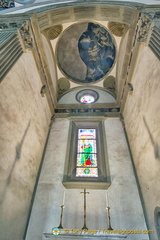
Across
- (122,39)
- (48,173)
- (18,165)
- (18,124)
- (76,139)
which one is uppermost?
(122,39)

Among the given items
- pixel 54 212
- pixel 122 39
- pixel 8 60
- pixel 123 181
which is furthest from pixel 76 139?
pixel 122 39

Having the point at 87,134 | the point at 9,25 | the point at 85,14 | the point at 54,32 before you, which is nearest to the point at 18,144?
the point at 87,134

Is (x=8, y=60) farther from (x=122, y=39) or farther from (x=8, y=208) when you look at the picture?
(x=122, y=39)

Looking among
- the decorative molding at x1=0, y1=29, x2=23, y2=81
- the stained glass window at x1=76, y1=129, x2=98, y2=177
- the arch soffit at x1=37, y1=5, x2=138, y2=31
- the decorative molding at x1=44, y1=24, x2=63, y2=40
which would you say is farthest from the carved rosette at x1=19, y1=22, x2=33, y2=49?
the stained glass window at x1=76, y1=129, x2=98, y2=177

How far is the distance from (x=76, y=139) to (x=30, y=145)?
2.56 metres

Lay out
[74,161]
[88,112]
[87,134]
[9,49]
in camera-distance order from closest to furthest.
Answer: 1. [9,49]
2. [74,161]
3. [87,134]
4. [88,112]

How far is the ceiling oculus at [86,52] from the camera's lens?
354 inches

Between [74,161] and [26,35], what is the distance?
5.32 metres

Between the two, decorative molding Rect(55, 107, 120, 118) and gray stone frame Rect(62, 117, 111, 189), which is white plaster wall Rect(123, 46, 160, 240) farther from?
decorative molding Rect(55, 107, 120, 118)

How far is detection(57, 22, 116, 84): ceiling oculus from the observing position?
8984 millimetres

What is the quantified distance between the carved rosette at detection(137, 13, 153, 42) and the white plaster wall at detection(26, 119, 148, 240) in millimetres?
4426

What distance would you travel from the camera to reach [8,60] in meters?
4.38

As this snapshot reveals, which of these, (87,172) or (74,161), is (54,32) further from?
(87,172)

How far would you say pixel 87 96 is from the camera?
32.8 ft
